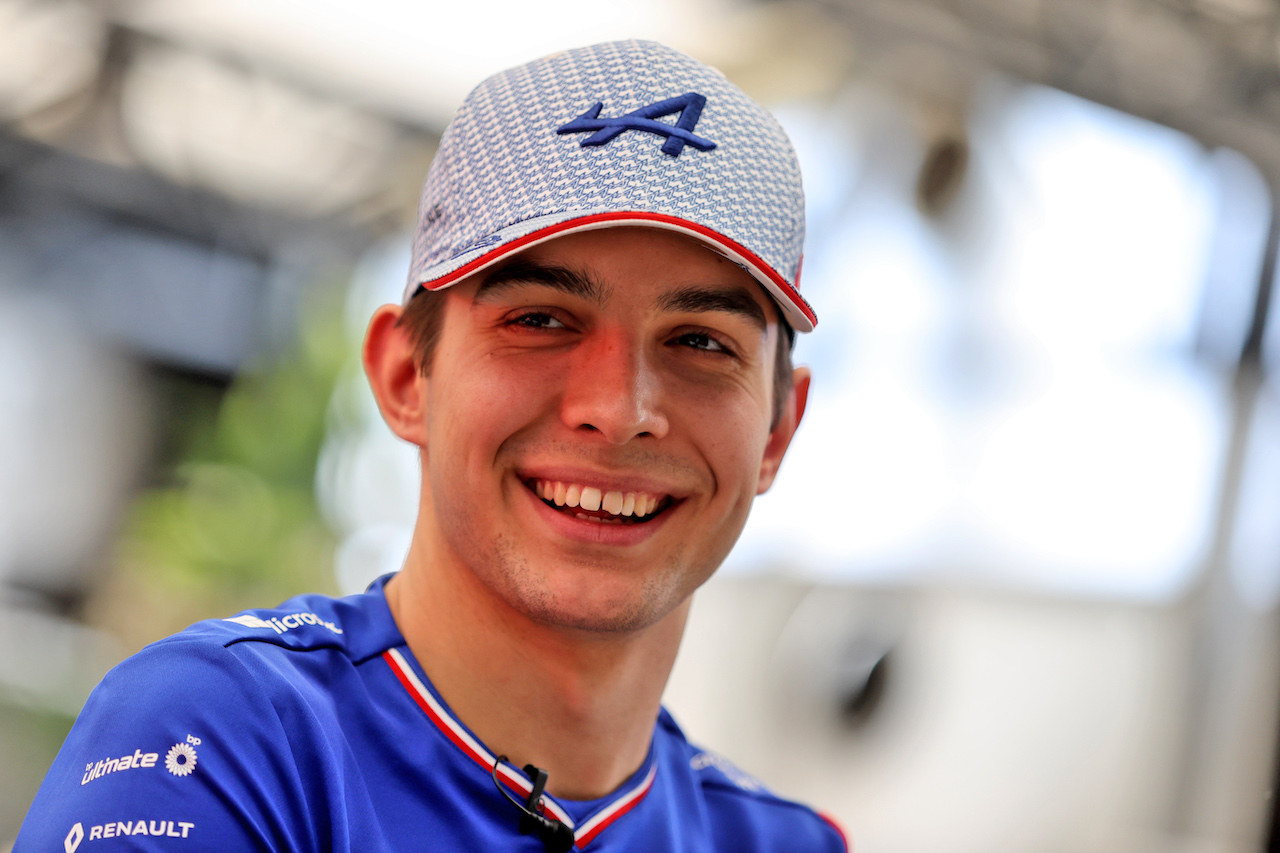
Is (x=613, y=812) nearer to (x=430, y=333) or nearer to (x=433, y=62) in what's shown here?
(x=430, y=333)

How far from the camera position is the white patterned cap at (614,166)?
3.71 ft

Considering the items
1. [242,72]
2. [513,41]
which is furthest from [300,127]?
[513,41]

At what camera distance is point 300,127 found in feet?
26.6

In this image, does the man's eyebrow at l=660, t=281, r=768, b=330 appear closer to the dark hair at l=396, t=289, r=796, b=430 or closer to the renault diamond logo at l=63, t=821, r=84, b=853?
the dark hair at l=396, t=289, r=796, b=430

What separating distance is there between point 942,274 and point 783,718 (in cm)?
304

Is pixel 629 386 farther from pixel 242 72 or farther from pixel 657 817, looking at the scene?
pixel 242 72

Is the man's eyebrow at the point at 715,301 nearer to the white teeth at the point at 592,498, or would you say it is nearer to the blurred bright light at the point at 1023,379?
the white teeth at the point at 592,498

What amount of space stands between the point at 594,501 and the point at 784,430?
0.41m

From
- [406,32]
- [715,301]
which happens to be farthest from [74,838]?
[406,32]

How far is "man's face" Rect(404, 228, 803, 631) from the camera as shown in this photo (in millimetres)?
1160

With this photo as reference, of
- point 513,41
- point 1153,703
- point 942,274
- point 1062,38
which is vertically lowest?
point 1153,703

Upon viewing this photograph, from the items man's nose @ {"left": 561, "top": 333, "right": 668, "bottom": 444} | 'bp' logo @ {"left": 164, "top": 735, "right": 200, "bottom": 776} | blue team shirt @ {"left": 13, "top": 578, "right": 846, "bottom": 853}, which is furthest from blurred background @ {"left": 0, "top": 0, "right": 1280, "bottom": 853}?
'bp' logo @ {"left": 164, "top": 735, "right": 200, "bottom": 776}

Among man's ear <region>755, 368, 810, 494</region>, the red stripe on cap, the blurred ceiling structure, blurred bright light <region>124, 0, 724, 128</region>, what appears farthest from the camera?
blurred bright light <region>124, 0, 724, 128</region>

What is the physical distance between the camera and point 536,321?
1.21m
